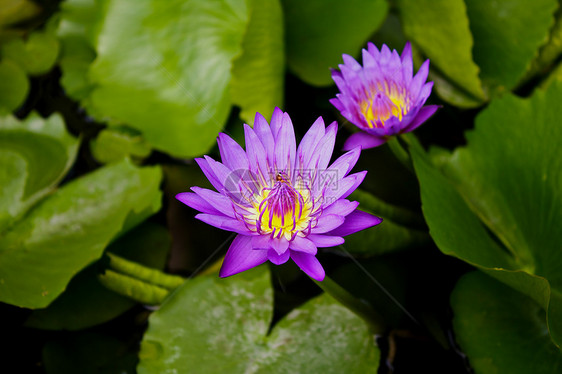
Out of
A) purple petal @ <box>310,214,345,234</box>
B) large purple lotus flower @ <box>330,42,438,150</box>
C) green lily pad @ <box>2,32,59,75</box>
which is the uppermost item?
large purple lotus flower @ <box>330,42,438,150</box>

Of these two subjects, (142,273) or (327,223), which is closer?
(327,223)

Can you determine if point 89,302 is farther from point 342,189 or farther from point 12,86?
point 12,86

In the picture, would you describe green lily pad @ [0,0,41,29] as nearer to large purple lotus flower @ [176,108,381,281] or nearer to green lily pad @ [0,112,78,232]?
green lily pad @ [0,112,78,232]

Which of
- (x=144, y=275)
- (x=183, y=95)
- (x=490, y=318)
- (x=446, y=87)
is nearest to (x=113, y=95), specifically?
(x=183, y=95)

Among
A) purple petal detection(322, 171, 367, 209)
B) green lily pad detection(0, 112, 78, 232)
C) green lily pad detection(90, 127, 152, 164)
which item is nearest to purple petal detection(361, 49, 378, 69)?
purple petal detection(322, 171, 367, 209)

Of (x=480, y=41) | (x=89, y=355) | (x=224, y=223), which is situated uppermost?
(x=480, y=41)

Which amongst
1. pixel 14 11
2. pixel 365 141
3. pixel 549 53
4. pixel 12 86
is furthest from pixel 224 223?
pixel 14 11

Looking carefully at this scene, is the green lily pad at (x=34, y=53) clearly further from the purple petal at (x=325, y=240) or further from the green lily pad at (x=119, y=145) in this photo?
the purple petal at (x=325, y=240)

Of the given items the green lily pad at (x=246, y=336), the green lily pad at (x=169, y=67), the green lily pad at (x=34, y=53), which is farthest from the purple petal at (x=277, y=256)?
the green lily pad at (x=34, y=53)
